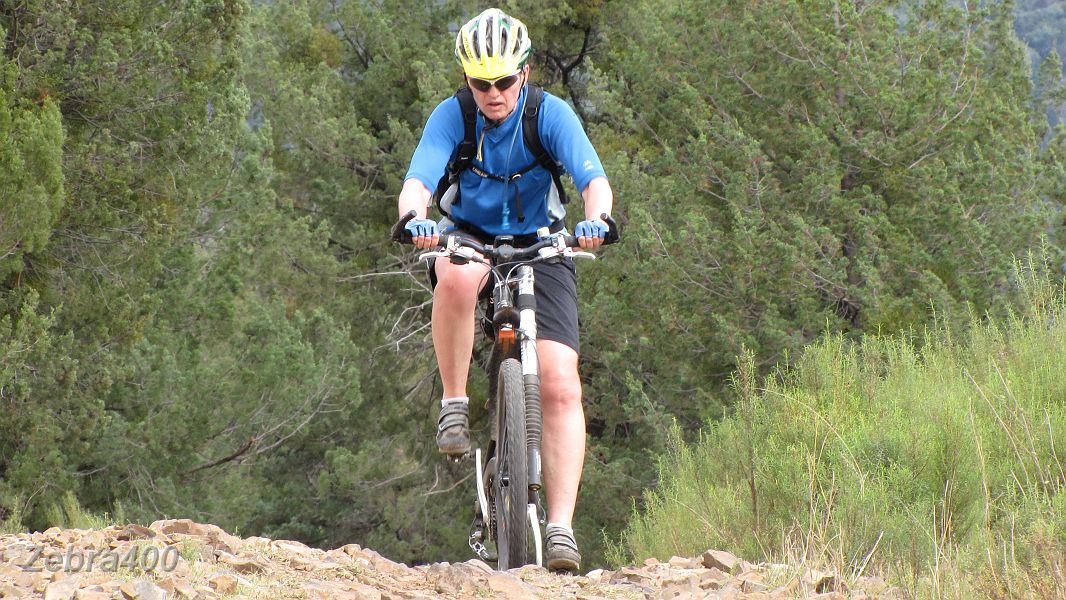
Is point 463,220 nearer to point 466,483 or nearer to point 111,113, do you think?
point 111,113

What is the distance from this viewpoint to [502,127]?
495 centimetres

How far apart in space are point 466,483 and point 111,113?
8.18 meters

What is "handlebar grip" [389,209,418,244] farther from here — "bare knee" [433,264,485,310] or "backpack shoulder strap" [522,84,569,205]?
"backpack shoulder strap" [522,84,569,205]

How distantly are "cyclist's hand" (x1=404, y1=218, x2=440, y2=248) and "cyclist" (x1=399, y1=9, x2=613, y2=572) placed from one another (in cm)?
27

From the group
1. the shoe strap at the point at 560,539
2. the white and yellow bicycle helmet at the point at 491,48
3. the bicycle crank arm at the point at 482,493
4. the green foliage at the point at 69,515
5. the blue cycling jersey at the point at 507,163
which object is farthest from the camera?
the green foliage at the point at 69,515

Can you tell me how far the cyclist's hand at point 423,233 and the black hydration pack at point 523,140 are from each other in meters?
0.48

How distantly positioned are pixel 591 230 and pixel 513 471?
89 centimetres

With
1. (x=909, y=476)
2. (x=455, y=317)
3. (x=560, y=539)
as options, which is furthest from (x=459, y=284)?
(x=909, y=476)

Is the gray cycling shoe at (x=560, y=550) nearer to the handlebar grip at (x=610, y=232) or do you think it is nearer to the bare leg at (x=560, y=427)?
the bare leg at (x=560, y=427)

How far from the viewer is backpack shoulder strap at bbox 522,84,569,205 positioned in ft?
16.2

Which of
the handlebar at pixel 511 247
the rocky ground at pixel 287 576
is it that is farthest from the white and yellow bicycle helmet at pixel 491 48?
the rocky ground at pixel 287 576

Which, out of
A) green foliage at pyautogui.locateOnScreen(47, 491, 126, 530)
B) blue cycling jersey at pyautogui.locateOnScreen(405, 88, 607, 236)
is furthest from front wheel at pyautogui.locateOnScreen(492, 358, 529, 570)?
green foliage at pyautogui.locateOnScreen(47, 491, 126, 530)

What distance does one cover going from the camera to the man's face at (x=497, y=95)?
4.87 metres

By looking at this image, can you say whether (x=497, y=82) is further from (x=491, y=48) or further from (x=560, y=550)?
(x=560, y=550)
